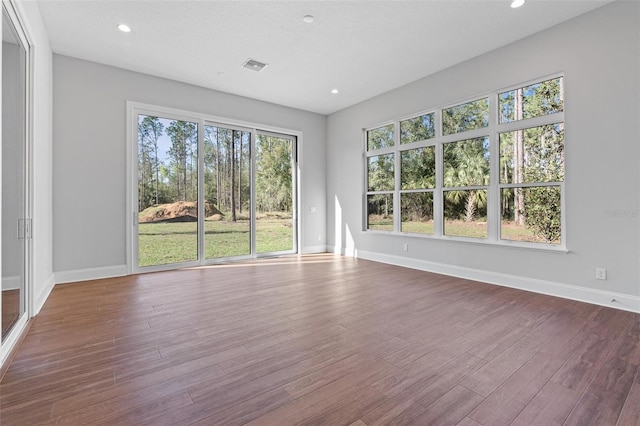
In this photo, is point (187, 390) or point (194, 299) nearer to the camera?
point (187, 390)

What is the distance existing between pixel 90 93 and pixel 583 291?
688 cm

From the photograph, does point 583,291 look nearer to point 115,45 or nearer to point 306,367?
point 306,367

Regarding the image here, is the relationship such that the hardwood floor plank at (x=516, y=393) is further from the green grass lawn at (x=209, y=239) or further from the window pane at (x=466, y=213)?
the green grass lawn at (x=209, y=239)

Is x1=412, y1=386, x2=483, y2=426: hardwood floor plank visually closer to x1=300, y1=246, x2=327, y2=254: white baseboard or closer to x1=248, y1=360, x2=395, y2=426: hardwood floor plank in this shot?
x1=248, y1=360, x2=395, y2=426: hardwood floor plank

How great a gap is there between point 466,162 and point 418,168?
0.85 meters

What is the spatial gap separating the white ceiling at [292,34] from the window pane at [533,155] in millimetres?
1224

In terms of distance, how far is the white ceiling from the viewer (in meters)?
3.27

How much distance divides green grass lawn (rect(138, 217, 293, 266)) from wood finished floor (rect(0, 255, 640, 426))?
137cm

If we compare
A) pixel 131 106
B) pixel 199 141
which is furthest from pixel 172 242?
pixel 131 106

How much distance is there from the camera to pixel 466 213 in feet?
15.0

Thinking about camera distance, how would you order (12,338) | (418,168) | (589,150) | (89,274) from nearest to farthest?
(12,338), (589,150), (89,274), (418,168)

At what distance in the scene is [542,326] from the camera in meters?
2.71

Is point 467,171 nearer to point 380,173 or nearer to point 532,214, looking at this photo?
point 532,214

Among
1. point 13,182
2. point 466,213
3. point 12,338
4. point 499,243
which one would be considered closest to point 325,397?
point 12,338
